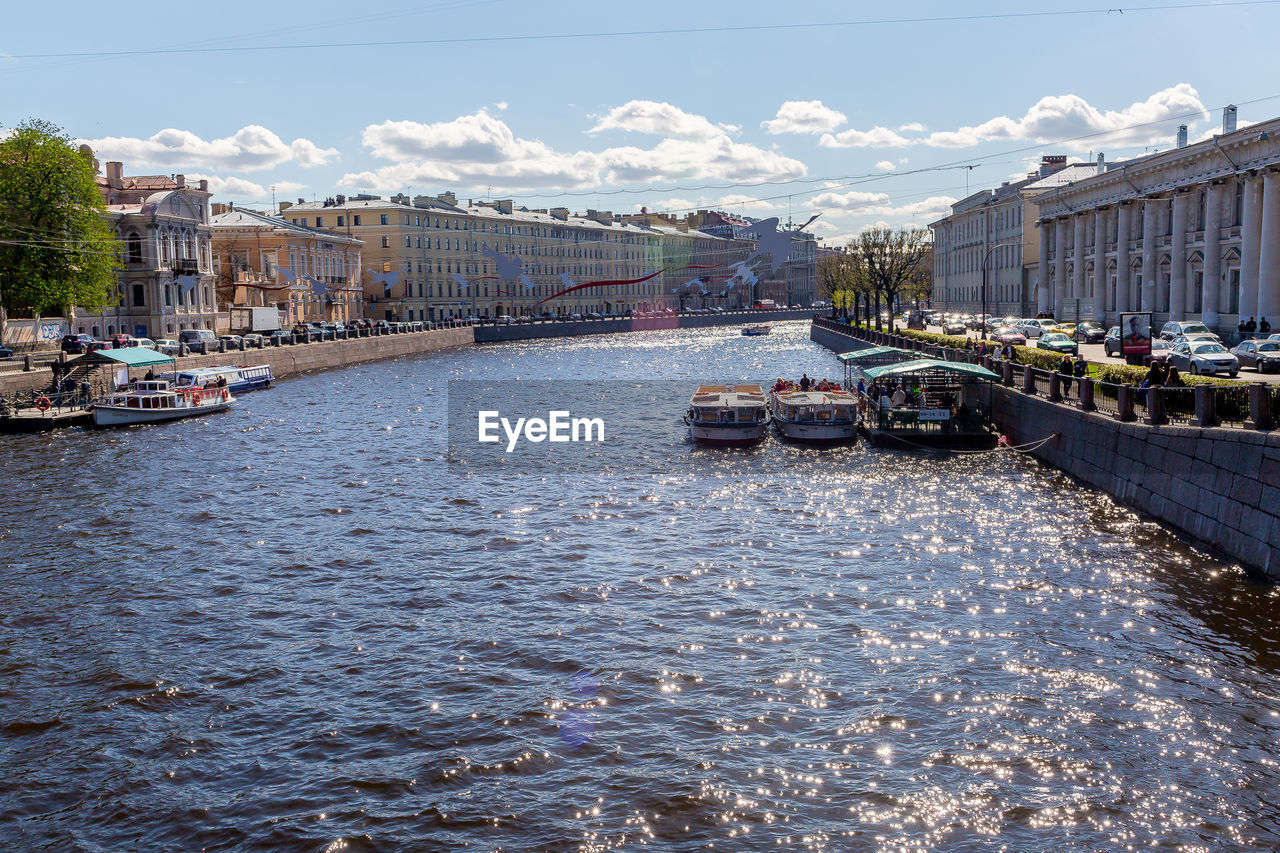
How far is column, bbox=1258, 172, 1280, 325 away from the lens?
45.4m

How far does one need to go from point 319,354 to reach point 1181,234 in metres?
51.7

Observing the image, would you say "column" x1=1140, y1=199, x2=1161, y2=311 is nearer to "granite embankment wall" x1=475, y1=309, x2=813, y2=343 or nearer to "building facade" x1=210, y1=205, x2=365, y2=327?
"granite embankment wall" x1=475, y1=309, x2=813, y2=343

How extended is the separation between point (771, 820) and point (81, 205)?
5653 cm

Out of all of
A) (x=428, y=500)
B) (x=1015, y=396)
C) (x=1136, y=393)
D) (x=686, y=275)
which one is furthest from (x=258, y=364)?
(x=686, y=275)

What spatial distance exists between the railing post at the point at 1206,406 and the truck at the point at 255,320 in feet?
230

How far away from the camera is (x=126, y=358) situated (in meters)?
45.9

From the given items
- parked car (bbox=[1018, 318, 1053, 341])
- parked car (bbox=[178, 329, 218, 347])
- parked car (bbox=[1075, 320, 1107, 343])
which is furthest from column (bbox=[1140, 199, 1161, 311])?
parked car (bbox=[178, 329, 218, 347])

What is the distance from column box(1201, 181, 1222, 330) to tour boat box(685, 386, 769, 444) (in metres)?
27.4

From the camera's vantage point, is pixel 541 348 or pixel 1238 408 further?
pixel 541 348

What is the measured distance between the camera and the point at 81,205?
5638cm

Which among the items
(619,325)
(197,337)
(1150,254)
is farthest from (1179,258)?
(619,325)

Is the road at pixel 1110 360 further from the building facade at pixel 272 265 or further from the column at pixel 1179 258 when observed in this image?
the building facade at pixel 272 265

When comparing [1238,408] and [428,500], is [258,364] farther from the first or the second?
[1238,408]

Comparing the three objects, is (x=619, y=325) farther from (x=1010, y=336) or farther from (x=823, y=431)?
(x=823, y=431)
